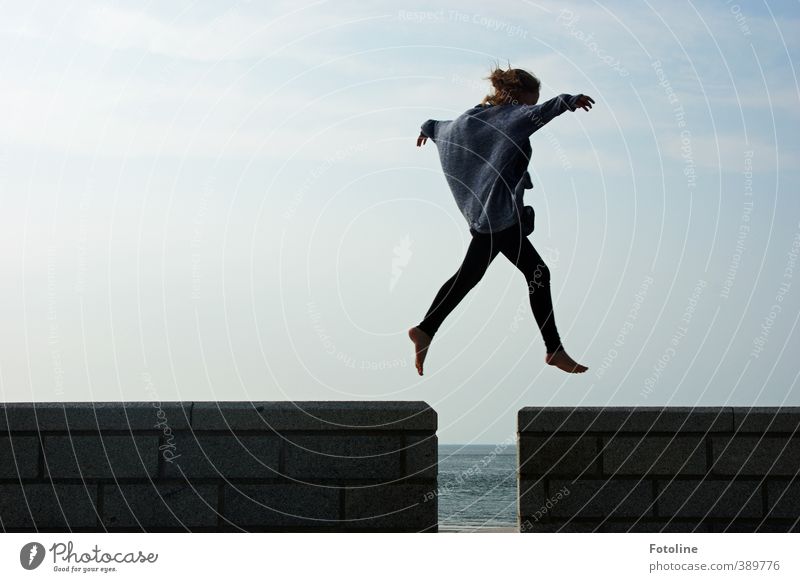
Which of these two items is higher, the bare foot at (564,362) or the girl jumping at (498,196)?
the girl jumping at (498,196)

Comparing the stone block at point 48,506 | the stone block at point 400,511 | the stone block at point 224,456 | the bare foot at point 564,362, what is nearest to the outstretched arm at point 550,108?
the bare foot at point 564,362

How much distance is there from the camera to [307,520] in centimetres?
691

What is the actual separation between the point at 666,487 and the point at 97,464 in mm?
4111

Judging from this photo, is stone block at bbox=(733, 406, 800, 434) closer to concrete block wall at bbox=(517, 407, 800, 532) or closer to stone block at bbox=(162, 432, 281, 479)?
concrete block wall at bbox=(517, 407, 800, 532)

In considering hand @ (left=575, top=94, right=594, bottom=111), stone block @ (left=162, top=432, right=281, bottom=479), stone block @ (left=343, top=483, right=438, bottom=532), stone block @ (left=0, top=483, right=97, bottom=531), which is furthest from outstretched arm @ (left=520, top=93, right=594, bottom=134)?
stone block @ (left=0, top=483, right=97, bottom=531)

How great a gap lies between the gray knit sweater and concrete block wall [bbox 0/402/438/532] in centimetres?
190

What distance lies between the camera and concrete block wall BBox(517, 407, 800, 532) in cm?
689

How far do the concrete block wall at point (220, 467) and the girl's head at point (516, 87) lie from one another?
9.01 feet

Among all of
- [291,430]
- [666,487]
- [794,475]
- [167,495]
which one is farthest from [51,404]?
[794,475]

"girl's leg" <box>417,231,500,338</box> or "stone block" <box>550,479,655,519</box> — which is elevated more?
"girl's leg" <box>417,231,500,338</box>

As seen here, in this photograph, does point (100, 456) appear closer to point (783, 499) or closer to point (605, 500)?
point (605, 500)

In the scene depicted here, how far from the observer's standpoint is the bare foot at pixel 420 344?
7785 millimetres

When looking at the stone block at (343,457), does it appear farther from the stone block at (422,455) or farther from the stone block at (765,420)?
the stone block at (765,420)

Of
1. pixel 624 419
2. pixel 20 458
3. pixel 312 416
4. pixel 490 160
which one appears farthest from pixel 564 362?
pixel 20 458
